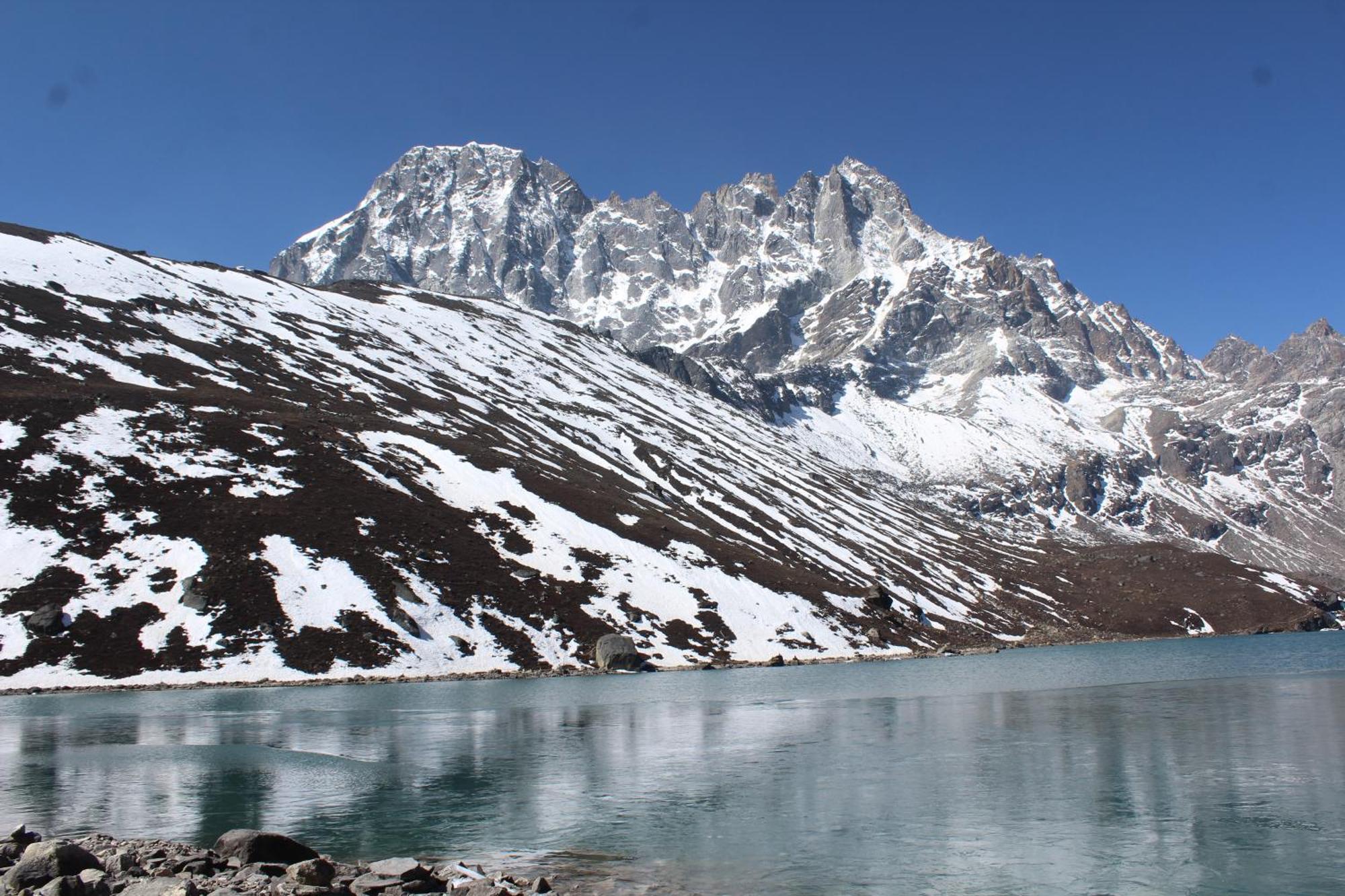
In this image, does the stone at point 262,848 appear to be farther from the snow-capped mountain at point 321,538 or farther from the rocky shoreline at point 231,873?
the snow-capped mountain at point 321,538

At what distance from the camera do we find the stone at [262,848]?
23484 mm

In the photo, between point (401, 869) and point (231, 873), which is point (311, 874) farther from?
point (231, 873)

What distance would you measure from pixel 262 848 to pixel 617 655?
79.1 meters

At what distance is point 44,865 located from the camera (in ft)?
68.7

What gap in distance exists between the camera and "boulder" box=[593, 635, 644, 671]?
101 m

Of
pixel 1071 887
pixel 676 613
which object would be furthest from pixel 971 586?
pixel 1071 887

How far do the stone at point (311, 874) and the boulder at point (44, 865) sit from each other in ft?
15.2

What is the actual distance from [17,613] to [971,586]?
164 metres

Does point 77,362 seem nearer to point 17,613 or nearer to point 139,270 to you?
point 17,613

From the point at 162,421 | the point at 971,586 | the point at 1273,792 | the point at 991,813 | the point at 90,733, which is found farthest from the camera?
the point at 971,586

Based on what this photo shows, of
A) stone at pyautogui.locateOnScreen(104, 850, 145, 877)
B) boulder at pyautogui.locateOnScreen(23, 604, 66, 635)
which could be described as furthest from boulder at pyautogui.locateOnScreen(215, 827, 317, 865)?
boulder at pyautogui.locateOnScreen(23, 604, 66, 635)

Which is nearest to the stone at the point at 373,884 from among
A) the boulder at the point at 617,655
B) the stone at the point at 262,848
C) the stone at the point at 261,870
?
the stone at the point at 261,870

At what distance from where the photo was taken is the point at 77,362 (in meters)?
133

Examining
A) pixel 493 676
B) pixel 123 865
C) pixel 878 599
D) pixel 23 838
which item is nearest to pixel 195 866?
pixel 123 865
